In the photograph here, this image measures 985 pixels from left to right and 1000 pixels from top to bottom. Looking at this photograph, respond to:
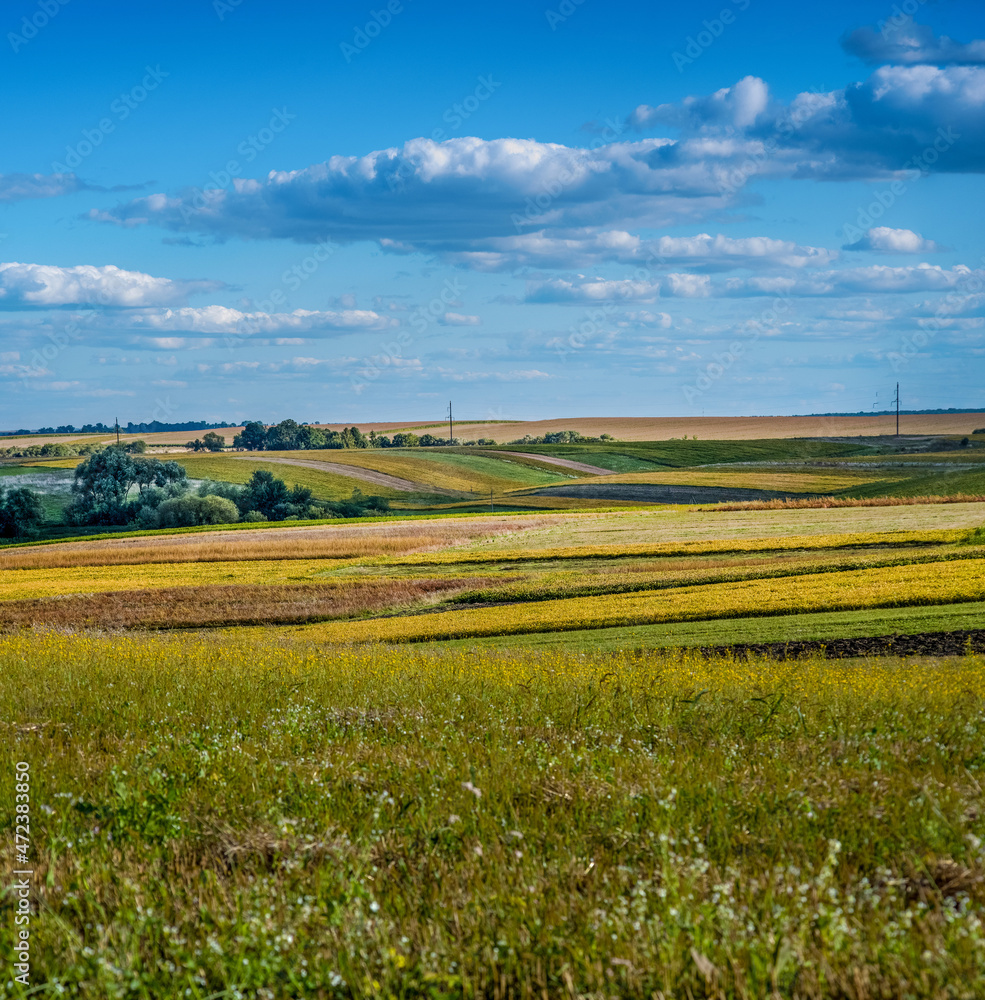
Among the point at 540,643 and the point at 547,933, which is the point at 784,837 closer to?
the point at 547,933

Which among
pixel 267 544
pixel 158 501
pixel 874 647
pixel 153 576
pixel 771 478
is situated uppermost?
pixel 771 478

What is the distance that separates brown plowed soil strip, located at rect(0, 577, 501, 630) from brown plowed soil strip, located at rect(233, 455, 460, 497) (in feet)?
193

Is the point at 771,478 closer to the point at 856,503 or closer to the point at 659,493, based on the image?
the point at 659,493

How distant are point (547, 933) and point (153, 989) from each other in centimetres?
170

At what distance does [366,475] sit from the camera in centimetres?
9938

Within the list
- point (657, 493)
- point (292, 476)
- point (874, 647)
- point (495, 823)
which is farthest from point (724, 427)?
point (495, 823)

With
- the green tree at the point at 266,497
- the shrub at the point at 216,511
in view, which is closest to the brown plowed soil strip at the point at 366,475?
the green tree at the point at 266,497

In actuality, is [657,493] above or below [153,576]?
above

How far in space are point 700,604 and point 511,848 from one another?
1957cm

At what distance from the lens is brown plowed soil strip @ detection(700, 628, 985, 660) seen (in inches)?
612

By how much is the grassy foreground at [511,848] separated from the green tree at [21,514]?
72.7m

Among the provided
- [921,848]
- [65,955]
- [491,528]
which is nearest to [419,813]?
[65,955]

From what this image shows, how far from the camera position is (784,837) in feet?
15.5

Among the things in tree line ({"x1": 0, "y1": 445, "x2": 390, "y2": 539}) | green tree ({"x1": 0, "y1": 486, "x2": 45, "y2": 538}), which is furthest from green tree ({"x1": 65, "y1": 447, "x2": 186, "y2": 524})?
green tree ({"x1": 0, "y1": 486, "x2": 45, "y2": 538})
